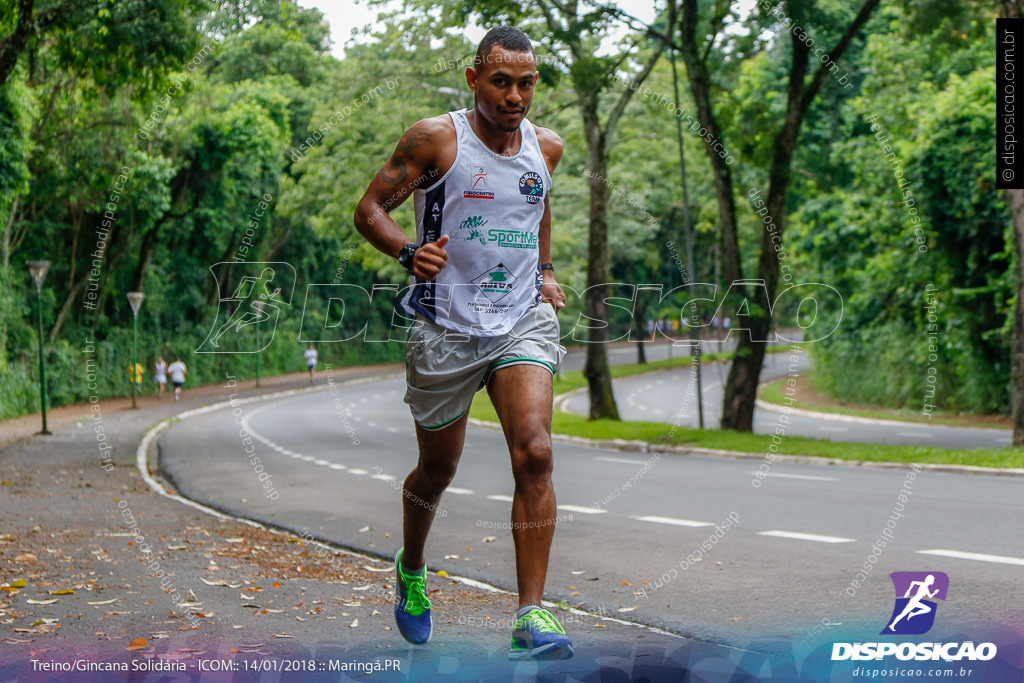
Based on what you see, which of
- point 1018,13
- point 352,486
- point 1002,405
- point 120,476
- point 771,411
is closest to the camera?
point 352,486

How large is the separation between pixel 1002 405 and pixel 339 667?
25030 mm

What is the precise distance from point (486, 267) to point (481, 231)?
0.13 m

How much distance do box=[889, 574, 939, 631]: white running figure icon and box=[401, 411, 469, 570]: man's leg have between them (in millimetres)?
2041

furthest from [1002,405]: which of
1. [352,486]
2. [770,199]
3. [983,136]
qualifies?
[352,486]

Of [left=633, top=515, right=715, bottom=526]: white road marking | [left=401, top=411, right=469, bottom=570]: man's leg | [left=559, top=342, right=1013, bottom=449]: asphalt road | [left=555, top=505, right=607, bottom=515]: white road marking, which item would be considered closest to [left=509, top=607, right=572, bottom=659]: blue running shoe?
[left=401, top=411, right=469, bottom=570]: man's leg

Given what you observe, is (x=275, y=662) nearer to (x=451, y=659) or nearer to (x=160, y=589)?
(x=451, y=659)

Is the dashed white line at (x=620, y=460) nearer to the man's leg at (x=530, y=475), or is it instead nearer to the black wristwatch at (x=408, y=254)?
the man's leg at (x=530, y=475)

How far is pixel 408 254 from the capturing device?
3.88m

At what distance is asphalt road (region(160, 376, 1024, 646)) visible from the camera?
5.48m

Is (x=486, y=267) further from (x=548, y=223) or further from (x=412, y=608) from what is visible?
(x=412, y=608)

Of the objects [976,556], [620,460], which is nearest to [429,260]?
[976,556]

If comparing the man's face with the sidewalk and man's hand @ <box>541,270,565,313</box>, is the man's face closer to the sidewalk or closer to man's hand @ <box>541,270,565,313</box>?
man's hand @ <box>541,270,565,313</box>

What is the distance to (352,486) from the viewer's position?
12203 mm

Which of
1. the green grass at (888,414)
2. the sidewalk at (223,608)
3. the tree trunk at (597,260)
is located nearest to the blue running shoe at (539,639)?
the sidewalk at (223,608)
